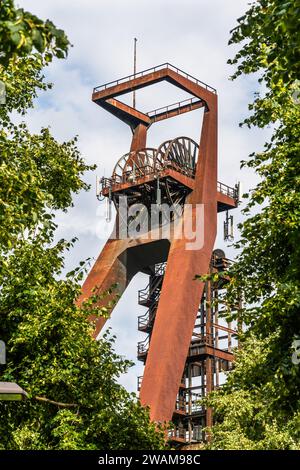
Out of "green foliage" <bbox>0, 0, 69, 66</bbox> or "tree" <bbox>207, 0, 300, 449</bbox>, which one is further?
"tree" <bbox>207, 0, 300, 449</bbox>

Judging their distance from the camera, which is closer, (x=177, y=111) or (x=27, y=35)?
(x=27, y=35)

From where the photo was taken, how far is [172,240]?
50.6 m

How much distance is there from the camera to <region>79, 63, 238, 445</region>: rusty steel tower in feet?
155

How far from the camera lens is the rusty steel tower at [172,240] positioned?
47250 mm

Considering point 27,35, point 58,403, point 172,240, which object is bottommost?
point 58,403

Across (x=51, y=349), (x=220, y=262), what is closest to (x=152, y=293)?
(x=220, y=262)

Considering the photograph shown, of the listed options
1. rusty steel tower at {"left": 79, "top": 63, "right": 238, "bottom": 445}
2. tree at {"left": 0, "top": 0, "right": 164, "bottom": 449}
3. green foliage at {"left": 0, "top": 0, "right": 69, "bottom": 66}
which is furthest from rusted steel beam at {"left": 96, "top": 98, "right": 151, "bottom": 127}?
green foliage at {"left": 0, "top": 0, "right": 69, "bottom": 66}

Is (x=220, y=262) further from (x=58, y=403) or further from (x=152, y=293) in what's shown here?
(x=58, y=403)

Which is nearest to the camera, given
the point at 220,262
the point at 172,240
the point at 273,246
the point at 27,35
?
the point at 27,35

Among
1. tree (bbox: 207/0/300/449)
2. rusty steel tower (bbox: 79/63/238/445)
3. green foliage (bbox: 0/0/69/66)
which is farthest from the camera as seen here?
rusty steel tower (bbox: 79/63/238/445)

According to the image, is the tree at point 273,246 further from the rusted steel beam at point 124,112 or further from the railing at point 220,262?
the railing at point 220,262

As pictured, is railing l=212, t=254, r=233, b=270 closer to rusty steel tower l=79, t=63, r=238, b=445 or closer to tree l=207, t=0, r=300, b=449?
rusty steel tower l=79, t=63, r=238, b=445

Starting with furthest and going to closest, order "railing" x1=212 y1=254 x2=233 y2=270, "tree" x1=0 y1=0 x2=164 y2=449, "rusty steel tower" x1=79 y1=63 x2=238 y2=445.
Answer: "railing" x1=212 y1=254 x2=233 y2=270 → "rusty steel tower" x1=79 y1=63 x2=238 y2=445 → "tree" x1=0 y1=0 x2=164 y2=449
